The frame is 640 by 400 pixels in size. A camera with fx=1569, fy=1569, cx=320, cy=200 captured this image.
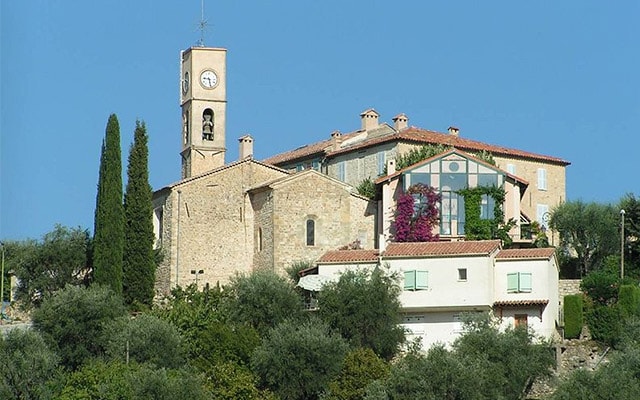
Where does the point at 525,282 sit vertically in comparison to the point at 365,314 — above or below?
above

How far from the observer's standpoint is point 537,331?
186ft

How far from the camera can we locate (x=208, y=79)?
71.9 meters

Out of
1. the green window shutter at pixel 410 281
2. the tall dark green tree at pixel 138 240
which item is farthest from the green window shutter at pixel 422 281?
the tall dark green tree at pixel 138 240

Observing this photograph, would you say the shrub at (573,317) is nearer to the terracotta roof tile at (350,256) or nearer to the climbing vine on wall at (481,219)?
the climbing vine on wall at (481,219)

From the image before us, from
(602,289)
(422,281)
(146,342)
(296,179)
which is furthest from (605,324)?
(146,342)

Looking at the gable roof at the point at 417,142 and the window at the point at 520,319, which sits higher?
the gable roof at the point at 417,142

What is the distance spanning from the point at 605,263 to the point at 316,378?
16.6m

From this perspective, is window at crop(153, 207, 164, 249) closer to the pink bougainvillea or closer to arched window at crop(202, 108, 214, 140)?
arched window at crop(202, 108, 214, 140)

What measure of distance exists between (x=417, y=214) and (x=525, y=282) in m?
6.45

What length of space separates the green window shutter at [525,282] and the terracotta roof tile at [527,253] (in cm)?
72

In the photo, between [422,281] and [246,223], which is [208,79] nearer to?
[246,223]

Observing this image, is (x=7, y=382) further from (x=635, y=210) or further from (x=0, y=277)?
(x=635, y=210)

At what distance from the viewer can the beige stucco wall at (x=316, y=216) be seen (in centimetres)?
6281

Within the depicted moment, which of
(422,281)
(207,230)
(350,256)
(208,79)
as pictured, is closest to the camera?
(422,281)
